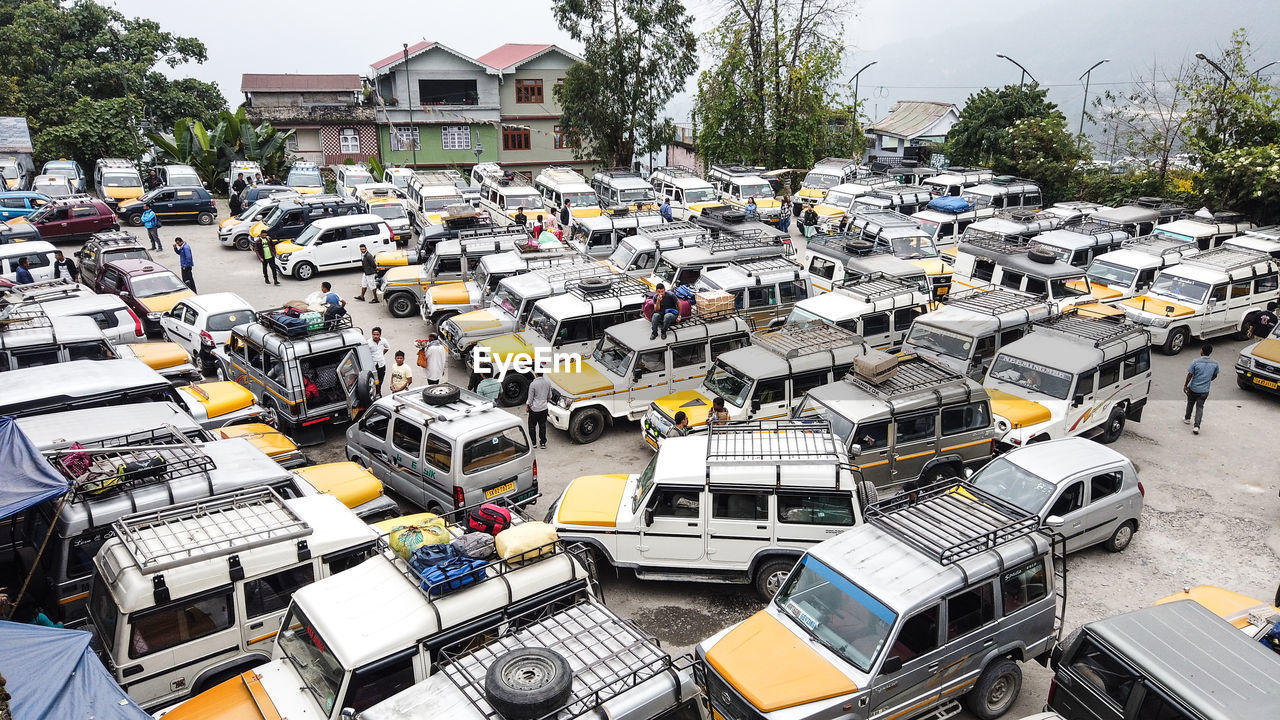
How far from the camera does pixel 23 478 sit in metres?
8.32

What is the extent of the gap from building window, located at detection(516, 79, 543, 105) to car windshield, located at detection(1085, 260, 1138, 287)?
36.8 m

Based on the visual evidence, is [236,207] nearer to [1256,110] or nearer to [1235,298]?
[1235,298]

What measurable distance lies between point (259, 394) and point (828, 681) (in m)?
11.9

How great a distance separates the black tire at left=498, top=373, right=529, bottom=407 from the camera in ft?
54.5

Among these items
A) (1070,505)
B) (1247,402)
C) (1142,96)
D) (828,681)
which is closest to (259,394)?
(828,681)

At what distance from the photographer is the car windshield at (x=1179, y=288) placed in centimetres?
2002

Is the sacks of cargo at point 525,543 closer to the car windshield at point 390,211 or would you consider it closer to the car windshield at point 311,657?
the car windshield at point 311,657

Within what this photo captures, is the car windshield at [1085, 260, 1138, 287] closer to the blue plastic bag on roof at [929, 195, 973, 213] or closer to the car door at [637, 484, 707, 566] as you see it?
the blue plastic bag on roof at [929, 195, 973, 213]

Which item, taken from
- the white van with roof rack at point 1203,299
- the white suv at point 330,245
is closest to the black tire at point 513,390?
the white suv at point 330,245

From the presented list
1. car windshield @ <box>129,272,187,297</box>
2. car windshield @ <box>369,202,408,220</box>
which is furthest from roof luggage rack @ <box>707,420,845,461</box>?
car windshield @ <box>369,202,408,220</box>

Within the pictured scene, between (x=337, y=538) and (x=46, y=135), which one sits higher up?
(x=46, y=135)

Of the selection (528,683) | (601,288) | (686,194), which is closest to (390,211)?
(686,194)

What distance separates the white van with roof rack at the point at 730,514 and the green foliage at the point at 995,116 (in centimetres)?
3502

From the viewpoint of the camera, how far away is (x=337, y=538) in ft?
27.6
